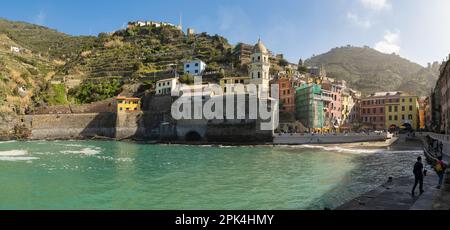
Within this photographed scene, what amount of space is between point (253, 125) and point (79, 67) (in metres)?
66.1

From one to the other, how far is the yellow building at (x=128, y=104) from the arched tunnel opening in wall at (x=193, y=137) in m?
17.0

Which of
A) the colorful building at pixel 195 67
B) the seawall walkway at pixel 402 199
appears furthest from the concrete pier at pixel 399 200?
the colorful building at pixel 195 67

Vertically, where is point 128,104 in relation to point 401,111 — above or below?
above

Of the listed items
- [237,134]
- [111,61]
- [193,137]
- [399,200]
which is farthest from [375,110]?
[111,61]

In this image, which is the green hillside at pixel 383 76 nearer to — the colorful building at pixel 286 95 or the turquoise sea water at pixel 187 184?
the colorful building at pixel 286 95

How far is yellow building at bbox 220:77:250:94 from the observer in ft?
227

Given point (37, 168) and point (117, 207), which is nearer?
point (117, 207)

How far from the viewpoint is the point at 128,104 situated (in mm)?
75312

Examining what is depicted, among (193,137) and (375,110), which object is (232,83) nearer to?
(193,137)

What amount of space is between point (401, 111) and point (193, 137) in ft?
138

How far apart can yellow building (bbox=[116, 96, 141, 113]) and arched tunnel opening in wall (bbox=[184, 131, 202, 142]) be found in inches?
669

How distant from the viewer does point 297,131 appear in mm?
60812
